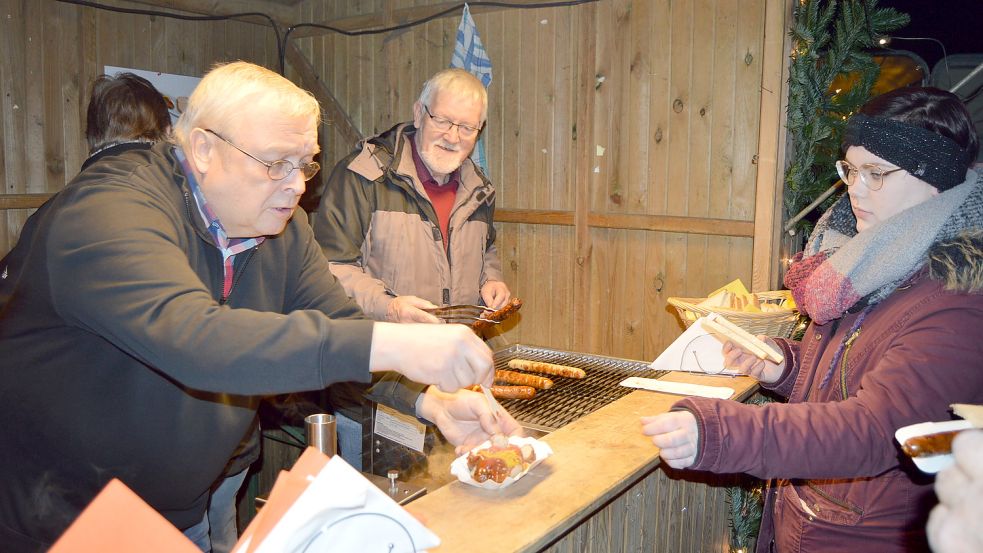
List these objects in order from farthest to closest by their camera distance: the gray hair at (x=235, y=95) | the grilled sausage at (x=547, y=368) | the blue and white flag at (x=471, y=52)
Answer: the blue and white flag at (x=471, y=52) < the grilled sausage at (x=547, y=368) < the gray hair at (x=235, y=95)

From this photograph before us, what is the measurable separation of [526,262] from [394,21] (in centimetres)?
203

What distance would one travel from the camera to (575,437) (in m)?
2.15

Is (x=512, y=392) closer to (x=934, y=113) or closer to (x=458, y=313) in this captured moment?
(x=458, y=313)

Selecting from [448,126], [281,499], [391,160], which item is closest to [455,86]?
[448,126]

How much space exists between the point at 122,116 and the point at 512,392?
2.10m

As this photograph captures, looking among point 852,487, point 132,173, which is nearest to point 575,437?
point 852,487

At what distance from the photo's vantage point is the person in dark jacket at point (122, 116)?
3246 millimetres

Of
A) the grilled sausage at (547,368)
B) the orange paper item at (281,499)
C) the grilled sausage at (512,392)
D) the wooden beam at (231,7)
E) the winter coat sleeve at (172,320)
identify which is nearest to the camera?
the orange paper item at (281,499)

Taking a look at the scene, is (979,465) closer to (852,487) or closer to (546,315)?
(852,487)

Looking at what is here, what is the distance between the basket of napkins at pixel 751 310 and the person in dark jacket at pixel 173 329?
1.36 m

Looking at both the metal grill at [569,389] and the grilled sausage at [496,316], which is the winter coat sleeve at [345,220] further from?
the metal grill at [569,389]

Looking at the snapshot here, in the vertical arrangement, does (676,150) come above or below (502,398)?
above

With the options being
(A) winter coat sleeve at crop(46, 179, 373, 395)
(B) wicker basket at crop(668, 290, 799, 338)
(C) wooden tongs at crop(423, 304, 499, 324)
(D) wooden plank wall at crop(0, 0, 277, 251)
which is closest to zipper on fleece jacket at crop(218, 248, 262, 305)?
(A) winter coat sleeve at crop(46, 179, 373, 395)

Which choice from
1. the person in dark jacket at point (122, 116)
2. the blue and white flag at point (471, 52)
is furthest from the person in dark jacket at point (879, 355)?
the blue and white flag at point (471, 52)
